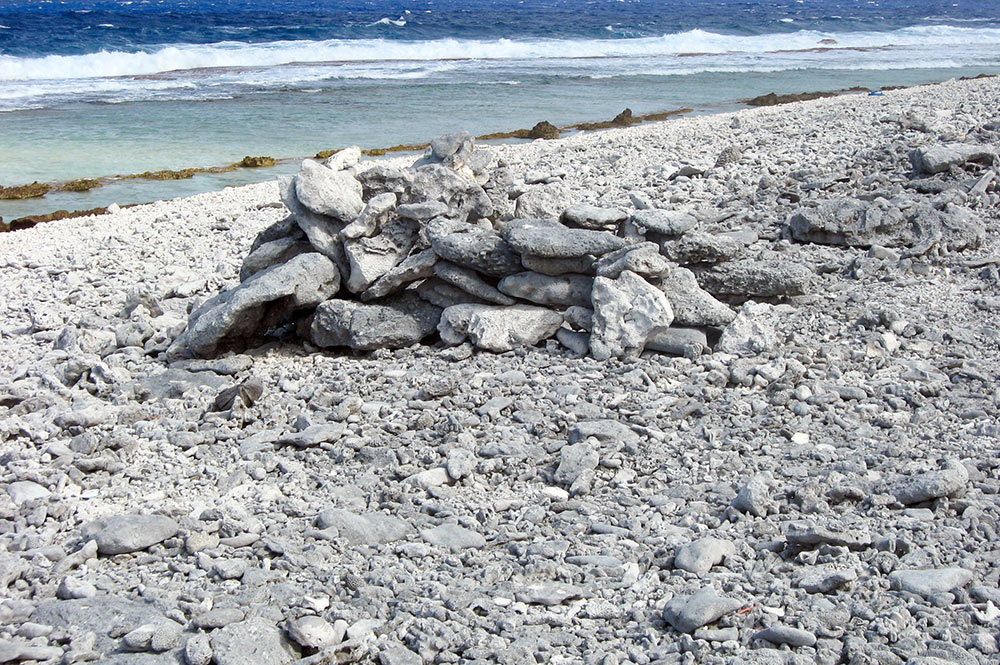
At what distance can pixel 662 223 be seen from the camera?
291 inches

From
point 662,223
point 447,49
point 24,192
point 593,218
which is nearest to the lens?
point 662,223

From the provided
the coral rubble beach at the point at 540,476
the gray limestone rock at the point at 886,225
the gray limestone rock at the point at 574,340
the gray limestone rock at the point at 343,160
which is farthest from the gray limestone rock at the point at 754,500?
the gray limestone rock at the point at 343,160

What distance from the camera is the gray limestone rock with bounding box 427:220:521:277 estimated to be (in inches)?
285

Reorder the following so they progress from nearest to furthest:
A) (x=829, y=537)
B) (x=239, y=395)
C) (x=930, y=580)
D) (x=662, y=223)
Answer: (x=930, y=580)
(x=829, y=537)
(x=239, y=395)
(x=662, y=223)

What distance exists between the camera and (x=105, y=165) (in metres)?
18.3

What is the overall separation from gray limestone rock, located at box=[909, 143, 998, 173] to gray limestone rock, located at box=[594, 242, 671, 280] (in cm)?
523

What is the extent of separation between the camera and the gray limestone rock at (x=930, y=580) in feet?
12.7

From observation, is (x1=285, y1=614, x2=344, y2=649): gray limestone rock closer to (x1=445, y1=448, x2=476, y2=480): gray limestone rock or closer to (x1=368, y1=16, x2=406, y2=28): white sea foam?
(x1=445, y1=448, x2=476, y2=480): gray limestone rock

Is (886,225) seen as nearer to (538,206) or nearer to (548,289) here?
(538,206)

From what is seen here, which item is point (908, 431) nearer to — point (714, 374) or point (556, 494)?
point (714, 374)

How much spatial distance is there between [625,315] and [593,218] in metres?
1.23

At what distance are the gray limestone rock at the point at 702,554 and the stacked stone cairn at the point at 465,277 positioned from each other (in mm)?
2536

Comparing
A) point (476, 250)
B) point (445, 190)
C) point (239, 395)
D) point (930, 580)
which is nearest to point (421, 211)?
point (445, 190)

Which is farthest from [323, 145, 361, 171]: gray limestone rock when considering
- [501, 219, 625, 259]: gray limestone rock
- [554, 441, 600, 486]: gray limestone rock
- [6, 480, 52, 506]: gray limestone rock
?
[554, 441, 600, 486]: gray limestone rock
